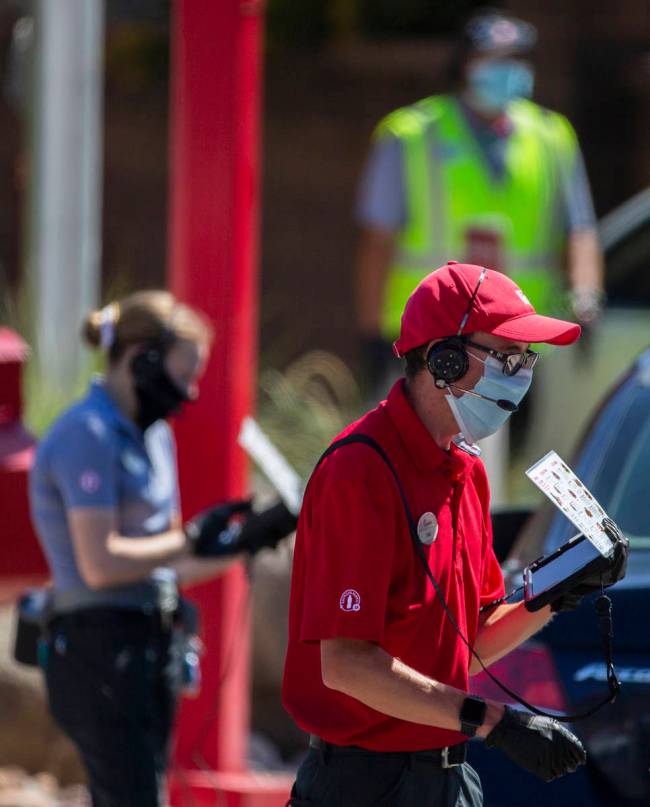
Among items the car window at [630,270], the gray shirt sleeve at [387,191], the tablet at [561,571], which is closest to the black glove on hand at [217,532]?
the tablet at [561,571]

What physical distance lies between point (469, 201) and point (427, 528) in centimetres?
390

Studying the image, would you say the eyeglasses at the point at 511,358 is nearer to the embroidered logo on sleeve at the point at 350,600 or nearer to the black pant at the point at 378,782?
the embroidered logo on sleeve at the point at 350,600

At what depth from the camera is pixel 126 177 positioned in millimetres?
11047

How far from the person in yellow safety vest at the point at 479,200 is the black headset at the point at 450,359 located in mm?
3722

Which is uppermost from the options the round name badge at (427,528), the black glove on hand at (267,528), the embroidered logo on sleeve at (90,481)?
the round name badge at (427,528)

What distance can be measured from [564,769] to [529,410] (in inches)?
179

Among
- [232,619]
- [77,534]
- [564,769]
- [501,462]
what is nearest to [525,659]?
[564,769]

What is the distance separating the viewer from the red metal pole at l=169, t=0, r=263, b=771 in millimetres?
5527

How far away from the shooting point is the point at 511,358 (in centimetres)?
307

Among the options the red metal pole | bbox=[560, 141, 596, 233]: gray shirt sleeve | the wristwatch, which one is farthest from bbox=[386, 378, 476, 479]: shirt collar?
bbox=[560, 141, 596, 233]: gray shirt sleeve

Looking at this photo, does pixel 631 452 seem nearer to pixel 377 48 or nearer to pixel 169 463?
pixel 169 463

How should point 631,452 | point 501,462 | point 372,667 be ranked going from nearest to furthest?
1. point 372,667
2. point 631,452
3. point 501,462

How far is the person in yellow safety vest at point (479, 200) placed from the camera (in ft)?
22.1

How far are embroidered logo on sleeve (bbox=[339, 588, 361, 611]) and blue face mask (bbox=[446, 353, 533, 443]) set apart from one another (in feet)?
1.22
